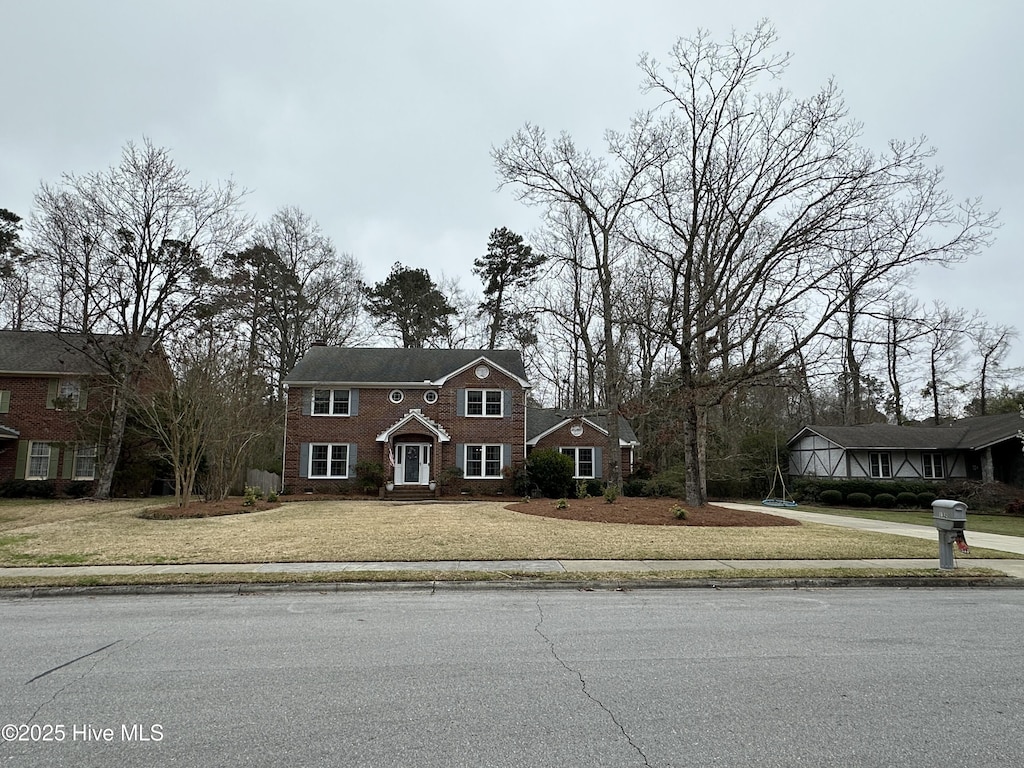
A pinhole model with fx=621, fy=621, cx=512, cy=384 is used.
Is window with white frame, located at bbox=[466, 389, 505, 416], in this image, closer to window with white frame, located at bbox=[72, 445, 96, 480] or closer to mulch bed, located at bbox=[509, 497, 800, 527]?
mulch bed, located at bbox=[509, 497, 800, 527]

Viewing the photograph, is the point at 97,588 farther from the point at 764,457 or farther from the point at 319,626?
the point at 764,457

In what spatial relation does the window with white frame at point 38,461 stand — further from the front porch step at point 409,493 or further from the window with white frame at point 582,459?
the window with white frame at point 582,459

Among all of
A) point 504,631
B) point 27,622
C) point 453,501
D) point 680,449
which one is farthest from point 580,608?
point 680,449

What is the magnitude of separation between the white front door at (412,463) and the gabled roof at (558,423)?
5.25 m

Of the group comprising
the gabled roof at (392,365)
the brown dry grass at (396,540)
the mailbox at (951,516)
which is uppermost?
the gabled roof at (392,365)

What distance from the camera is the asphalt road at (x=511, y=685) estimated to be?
367 cm

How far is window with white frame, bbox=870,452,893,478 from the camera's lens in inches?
1331

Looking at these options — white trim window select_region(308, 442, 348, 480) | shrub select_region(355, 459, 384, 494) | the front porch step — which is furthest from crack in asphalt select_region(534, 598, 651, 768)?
white trim window select_region(308, 442, 348, 480)

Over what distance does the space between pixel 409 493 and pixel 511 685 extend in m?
23.7

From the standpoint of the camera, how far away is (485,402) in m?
29.4

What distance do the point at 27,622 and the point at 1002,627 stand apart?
10.9 metres

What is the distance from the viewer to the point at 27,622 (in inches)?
278

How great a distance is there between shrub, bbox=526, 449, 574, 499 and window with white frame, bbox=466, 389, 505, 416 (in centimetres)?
303

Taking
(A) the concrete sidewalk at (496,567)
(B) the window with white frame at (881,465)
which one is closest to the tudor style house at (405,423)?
(A) the concrete sidewalk at (496,567)
